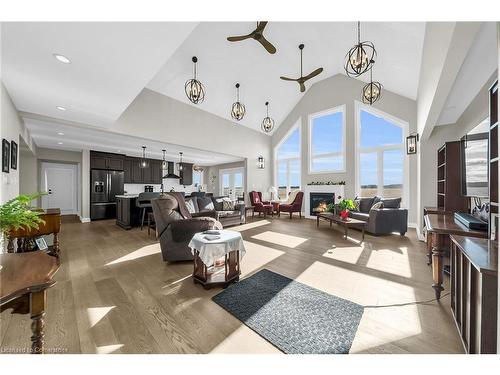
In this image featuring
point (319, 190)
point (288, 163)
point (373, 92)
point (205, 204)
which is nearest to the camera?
point (373, 92)

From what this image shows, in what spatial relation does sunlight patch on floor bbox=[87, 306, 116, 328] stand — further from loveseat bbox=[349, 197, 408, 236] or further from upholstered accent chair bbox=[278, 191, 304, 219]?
upholstered accent chair bbox=[278, 191, 304, 219]

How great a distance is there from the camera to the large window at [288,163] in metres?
8.31

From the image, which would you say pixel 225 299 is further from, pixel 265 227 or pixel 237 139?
pixel 237 139

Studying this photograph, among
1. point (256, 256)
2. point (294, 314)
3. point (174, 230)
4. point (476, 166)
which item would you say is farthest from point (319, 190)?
point (294, 314)

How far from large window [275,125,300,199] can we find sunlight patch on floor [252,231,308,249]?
3888 mm

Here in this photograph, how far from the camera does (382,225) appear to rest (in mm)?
4438

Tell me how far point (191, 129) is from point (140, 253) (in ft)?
12.7

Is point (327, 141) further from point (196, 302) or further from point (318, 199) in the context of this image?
point (196, 302)

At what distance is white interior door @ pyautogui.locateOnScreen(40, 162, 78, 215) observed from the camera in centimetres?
703

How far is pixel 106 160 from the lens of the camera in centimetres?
709

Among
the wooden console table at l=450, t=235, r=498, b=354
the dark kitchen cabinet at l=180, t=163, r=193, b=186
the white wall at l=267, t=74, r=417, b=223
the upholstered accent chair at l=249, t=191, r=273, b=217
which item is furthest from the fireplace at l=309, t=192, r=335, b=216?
the dark kitchen cabinet at l=180, t=163, r=193, b=186

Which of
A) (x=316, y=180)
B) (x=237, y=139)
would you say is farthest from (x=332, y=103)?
(x=237, y=139)

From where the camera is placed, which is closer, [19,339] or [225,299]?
[19,339]

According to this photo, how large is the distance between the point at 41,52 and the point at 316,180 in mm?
7269
